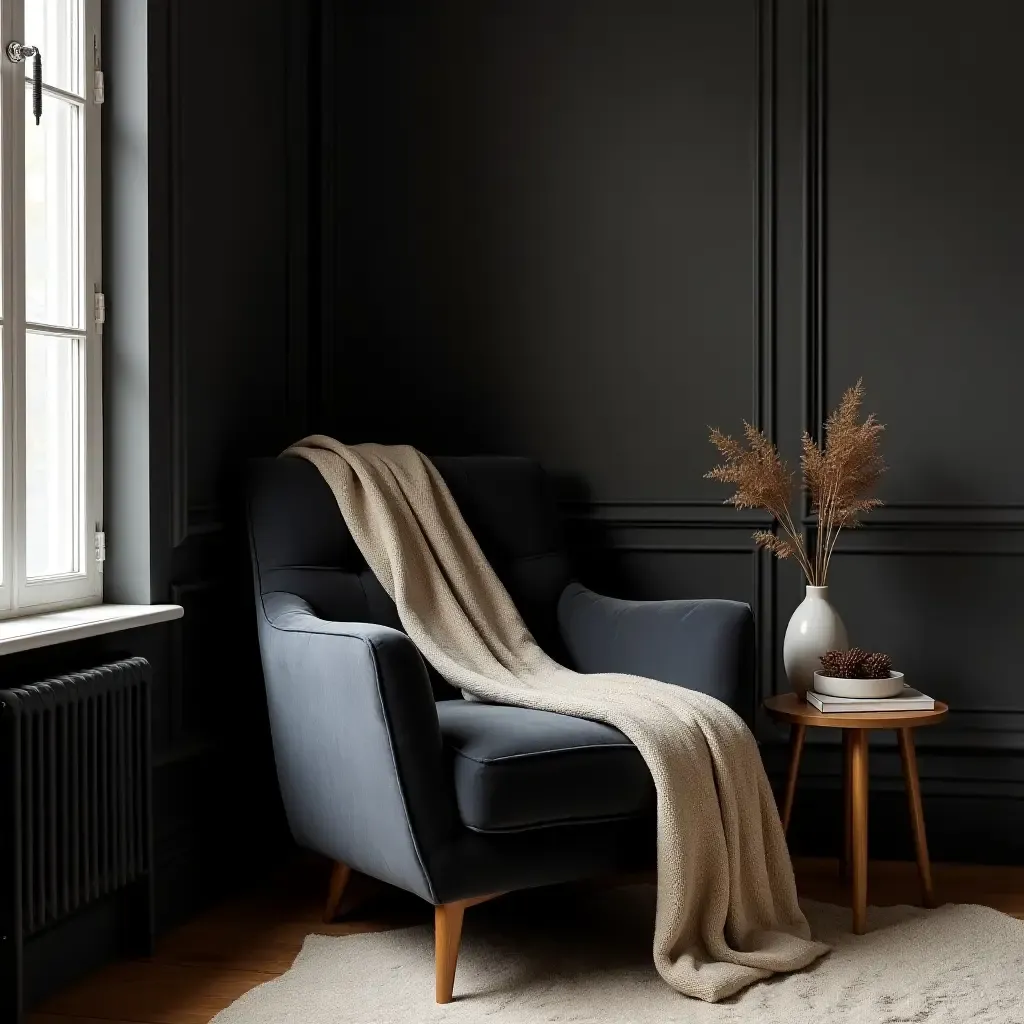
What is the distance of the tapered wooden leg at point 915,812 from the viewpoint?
287 centimetres

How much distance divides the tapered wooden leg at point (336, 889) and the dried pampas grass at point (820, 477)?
1226 mm

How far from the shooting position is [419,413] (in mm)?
3641

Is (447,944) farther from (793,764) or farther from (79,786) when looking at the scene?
(793,764)

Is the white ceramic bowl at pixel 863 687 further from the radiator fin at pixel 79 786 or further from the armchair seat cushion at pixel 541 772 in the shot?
the radiator fin at pixel 79 786

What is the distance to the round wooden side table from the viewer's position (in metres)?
2.73

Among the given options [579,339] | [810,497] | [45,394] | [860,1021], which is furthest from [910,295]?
[45,394]

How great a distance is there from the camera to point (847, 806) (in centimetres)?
296

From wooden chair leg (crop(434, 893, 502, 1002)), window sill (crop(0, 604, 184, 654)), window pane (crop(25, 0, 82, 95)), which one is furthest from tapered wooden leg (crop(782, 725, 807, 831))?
window pane (crop(25, 0, 82, 95))

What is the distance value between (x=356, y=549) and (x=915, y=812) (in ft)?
4.58

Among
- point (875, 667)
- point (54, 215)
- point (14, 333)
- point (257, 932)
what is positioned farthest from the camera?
point (875, 667)

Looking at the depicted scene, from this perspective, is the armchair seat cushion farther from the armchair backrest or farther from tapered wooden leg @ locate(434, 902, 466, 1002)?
the armchair backrest

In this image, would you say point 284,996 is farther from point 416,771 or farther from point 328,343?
point 328,343

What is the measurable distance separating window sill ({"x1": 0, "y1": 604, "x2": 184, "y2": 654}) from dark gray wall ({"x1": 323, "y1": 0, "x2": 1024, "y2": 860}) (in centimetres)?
111

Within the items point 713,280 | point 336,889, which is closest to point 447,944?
point 336,889
